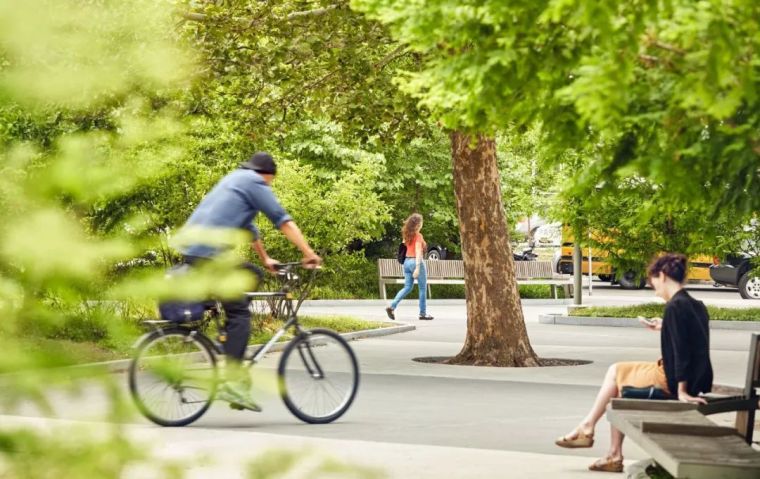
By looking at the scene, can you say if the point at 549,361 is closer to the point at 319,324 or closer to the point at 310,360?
the point at 319,324

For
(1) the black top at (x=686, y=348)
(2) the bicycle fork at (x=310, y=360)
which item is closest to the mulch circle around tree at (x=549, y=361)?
(2) the bicycle fork at (x=310, y=360)

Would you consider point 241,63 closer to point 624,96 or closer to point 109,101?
point 624,96

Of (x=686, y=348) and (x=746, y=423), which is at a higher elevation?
(x=686, y=348)

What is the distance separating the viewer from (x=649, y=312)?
2561cm

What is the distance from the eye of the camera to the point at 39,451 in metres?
1.38

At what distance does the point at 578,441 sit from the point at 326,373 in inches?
95.0

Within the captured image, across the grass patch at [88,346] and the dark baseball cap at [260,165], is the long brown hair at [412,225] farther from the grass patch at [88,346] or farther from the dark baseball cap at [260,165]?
the grass patch at [88,346]

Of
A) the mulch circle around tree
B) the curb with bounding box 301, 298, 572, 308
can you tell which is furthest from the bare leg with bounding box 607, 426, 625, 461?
the curb with bounding box 301, 298, 572, 308

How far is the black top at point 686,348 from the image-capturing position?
7.52 metres

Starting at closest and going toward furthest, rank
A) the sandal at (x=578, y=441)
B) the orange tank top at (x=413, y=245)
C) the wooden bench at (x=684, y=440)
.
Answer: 1. the wooden bench at (x=684, y=440)
2. the sandal at (x=578, y=441)
3. the orange tank top at (x=413, y=245)

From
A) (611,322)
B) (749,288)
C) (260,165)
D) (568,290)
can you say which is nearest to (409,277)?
(611,322)

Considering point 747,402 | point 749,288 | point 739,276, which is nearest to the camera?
point 747,402

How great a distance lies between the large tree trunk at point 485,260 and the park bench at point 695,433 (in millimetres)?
8286

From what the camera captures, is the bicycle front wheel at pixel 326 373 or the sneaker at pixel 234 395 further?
the bicycle front wheel at pixel 326 373
